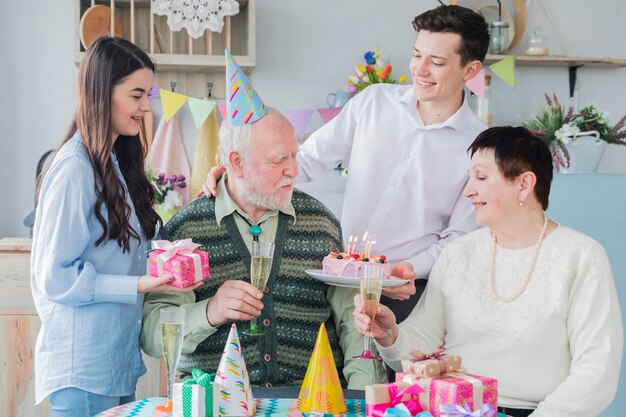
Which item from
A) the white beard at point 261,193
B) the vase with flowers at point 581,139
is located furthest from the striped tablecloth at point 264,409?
the vase with flowers at point 581,139

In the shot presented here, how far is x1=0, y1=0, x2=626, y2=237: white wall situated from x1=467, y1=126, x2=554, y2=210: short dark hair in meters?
2.17

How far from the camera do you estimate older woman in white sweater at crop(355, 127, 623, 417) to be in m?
1.82

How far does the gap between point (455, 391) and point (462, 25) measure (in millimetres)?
1302

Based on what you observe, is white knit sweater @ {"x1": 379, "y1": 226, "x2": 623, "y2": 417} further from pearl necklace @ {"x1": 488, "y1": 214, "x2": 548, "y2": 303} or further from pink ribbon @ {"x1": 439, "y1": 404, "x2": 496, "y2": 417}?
pink ribbon @ {"x1": 439, "y1": 404, "x2": 496, "y2": 417}

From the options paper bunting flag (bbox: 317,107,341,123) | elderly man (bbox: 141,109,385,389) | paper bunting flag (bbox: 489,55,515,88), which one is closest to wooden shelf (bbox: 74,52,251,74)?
paper bunting flag (bbox: 317,107,341,123)

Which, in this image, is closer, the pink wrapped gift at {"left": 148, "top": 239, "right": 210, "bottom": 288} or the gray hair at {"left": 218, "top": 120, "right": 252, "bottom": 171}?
the pink wrapped gift at {"left": 148, "top": 239, "right": 210, "bottom": 288}

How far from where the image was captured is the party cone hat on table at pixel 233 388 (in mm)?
1571

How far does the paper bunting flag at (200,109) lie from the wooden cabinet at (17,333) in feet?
3.27

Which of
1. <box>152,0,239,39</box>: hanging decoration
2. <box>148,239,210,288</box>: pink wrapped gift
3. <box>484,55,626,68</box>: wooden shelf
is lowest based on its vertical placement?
<box>148,239,210,288</box>: pink wrapped gift

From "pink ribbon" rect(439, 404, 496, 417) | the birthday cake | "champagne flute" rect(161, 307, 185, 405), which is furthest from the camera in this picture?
the birthday cake

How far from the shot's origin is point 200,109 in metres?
3.92

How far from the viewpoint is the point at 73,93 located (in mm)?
3924

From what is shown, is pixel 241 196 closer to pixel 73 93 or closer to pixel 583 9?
pixel 73 93

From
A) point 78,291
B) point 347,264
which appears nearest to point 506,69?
point 347,264
